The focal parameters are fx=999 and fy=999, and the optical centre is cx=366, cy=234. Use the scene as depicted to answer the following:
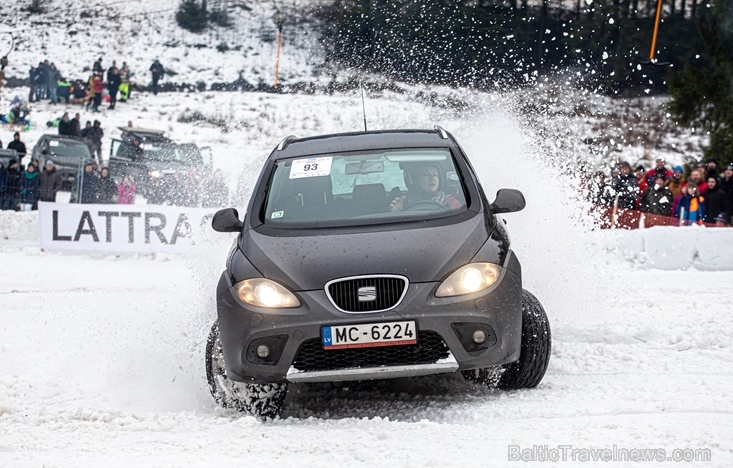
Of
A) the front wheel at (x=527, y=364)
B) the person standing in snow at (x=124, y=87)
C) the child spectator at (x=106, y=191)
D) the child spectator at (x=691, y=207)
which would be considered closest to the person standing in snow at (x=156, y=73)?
the person standing in snow at (x=124, y=87)

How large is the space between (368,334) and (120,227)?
12801 millimetres

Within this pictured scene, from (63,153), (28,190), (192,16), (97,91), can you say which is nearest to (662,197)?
(28,190)

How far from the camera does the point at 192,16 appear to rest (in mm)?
58875

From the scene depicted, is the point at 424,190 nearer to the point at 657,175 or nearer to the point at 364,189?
the point at 364,189

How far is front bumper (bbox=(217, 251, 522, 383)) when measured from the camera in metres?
5.42

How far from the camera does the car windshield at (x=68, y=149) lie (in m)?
26.0

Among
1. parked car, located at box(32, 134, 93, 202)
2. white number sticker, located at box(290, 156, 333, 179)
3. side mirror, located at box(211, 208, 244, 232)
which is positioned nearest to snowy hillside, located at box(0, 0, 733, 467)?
side mirror, located at box(211, 208, 244, 232)

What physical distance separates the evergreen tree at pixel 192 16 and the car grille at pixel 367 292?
181 feet

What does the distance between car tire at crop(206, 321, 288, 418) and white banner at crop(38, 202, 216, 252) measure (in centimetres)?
1118

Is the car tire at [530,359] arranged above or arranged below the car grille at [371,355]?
below

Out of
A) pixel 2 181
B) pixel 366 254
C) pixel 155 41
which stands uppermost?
pixel 366 254

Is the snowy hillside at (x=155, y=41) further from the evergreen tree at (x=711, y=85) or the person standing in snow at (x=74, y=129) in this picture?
the evergreen tree at (x=711, y=85)

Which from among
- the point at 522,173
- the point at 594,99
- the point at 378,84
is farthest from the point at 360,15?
the point at 522,173

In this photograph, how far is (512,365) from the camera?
6121 mm
